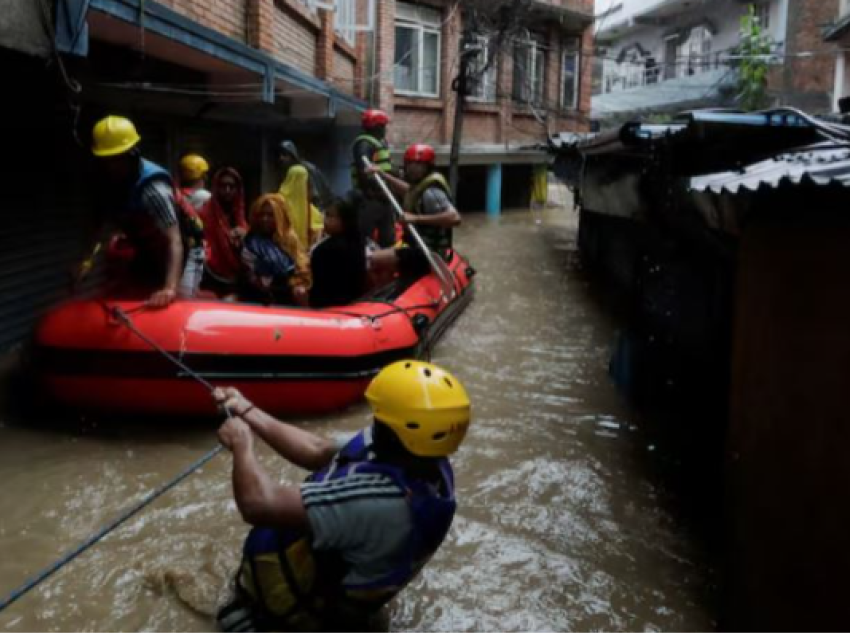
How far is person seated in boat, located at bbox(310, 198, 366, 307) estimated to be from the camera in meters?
5.82

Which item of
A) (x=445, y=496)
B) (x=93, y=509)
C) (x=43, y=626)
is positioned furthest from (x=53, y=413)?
(x=445, y=496)

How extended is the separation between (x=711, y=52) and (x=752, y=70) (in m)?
5.65

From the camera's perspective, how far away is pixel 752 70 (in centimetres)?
2178

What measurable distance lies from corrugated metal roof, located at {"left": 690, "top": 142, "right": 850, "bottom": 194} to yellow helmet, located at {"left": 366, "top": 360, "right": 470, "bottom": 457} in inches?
52.7

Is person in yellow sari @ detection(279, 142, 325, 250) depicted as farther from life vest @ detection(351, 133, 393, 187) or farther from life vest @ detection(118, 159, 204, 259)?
life vest @ detection(118, 159, 204, 259)

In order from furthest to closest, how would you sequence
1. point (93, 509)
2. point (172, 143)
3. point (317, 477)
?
1. point (172, 143)
2. point (93, 509)
3. point (317, 477)

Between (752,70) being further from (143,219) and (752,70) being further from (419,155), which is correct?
(143,219)

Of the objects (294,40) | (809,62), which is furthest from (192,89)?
(809,62)

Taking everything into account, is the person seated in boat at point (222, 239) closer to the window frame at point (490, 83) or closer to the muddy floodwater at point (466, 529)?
the muddy floodwater at point (466, 529)

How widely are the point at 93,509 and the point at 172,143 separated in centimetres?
561

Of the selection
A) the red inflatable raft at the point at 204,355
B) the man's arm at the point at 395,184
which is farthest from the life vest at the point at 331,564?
the man's arm at the point at 395,184

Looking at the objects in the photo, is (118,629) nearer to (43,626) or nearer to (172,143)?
(43,626)

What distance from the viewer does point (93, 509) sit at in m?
4.05

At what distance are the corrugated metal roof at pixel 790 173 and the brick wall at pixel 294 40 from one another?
22.4ft
